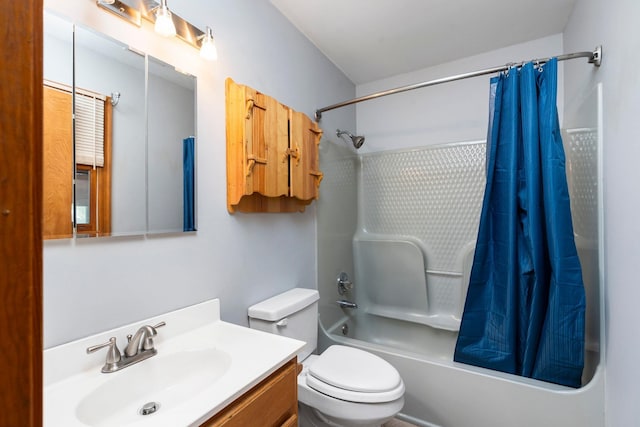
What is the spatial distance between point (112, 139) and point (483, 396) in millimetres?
1999

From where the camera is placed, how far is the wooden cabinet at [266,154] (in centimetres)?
137

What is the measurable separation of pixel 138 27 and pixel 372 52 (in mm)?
1637

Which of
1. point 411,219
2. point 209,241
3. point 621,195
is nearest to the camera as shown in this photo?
point 621,195

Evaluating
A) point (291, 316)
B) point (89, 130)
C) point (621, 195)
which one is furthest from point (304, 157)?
point (621, 195)

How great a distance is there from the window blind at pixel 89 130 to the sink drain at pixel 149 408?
75cm

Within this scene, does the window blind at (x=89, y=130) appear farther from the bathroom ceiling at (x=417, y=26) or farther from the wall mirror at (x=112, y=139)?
the bathroom ceiling at (x=417, y=26)

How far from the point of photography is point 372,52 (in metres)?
2.19

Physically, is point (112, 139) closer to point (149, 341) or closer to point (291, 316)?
point (149, 341)

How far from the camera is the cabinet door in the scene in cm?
167

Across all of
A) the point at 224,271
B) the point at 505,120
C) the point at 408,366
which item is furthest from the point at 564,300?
the point at 224,271

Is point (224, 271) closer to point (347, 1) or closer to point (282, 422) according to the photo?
point (282, 422)

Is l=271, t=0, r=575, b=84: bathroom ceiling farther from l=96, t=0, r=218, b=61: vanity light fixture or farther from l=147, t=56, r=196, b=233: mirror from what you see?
l=147, t=56, r=196, b=233: mirror

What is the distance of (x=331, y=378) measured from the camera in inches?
51.5

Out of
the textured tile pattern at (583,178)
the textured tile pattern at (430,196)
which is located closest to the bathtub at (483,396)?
the textured tile pattern at (583,178)
